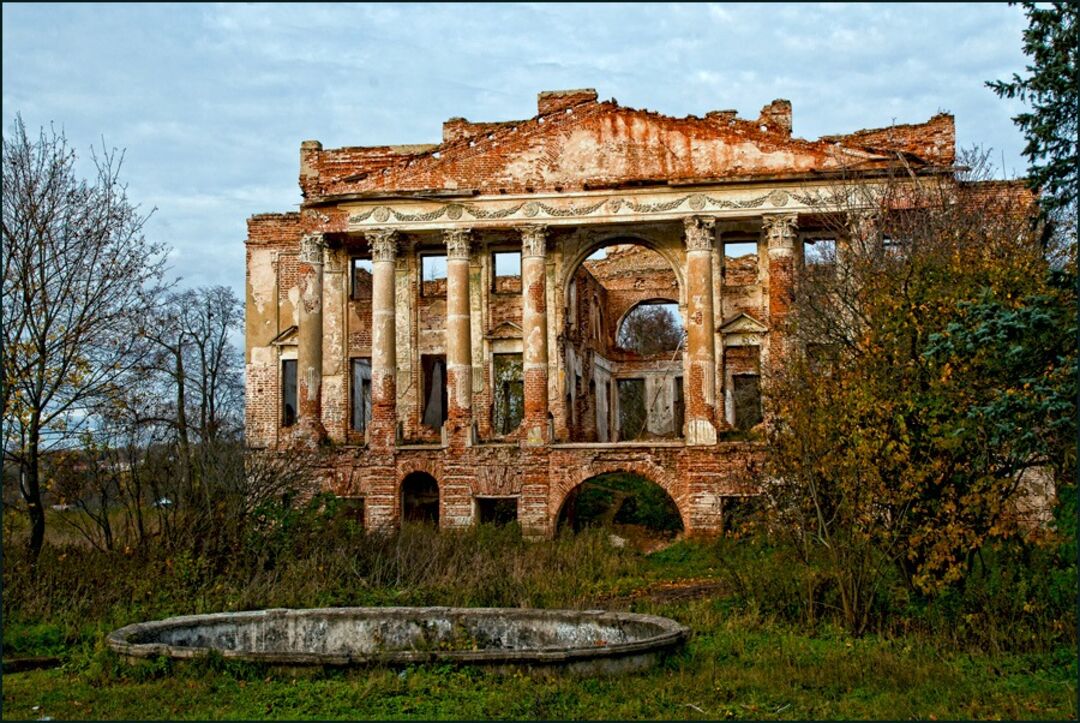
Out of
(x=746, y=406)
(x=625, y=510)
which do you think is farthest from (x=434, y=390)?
(x=746, y=406)

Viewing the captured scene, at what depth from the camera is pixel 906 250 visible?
17.8 metres

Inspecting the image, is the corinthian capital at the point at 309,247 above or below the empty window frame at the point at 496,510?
above

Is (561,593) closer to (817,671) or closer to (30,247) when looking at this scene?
(817,671)

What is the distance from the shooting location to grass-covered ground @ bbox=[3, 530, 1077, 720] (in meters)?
8.91

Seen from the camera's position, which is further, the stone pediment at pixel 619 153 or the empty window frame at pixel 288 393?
the empty window frame at pixel 288 393

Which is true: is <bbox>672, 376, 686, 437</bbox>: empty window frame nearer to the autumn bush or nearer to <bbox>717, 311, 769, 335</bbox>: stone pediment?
<bbox>717, 311, 769, 335</bbox>: stone pediment

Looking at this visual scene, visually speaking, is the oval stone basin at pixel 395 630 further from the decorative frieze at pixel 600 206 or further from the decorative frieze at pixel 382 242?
the decorative frieze at pixel 382 242

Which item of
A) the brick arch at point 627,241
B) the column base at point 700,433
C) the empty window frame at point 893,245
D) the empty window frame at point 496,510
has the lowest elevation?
the empty window frame at point 496,510

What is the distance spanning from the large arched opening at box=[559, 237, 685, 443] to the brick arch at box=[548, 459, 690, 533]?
3121mm

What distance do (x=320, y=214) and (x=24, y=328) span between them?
398 inches

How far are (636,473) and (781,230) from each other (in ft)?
18.6

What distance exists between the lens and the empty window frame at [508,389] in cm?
3058

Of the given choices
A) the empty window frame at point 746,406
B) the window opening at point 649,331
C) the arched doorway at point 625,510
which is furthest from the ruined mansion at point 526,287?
the window opening at point 649,331

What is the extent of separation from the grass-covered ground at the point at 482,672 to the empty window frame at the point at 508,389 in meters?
14.3
